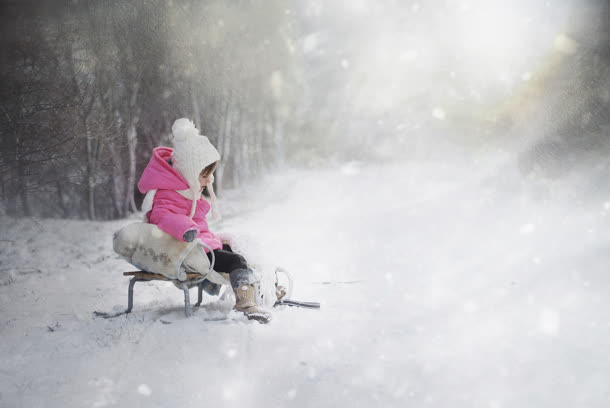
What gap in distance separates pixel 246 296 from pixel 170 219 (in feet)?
2.74

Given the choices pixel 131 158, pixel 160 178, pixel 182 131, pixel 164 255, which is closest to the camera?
pixel 164 255

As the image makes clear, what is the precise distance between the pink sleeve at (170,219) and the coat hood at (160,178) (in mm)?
137

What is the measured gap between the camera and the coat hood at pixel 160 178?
327 centimetres

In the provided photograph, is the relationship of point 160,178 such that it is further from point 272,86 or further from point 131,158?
point 272,86

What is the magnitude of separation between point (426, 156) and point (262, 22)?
6.86 m

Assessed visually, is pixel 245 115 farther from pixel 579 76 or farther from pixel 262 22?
pixel 579 76

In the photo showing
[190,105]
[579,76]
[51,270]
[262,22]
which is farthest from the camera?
[262,22]

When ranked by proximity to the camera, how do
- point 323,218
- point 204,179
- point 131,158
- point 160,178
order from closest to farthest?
point 160,178 < point 204,179 < point 131,158 < point 323,218

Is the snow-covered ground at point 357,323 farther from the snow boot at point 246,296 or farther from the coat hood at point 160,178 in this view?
the coat hood at point 160,178

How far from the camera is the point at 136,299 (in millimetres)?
4344

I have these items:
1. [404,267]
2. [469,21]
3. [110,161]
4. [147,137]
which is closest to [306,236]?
[404,267]

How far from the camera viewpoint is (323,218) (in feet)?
30.1

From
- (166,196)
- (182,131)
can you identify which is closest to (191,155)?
(182,131)

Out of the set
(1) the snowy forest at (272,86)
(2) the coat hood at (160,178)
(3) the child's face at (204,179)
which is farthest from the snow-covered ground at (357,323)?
(1) the snowy forest at (272,86)
